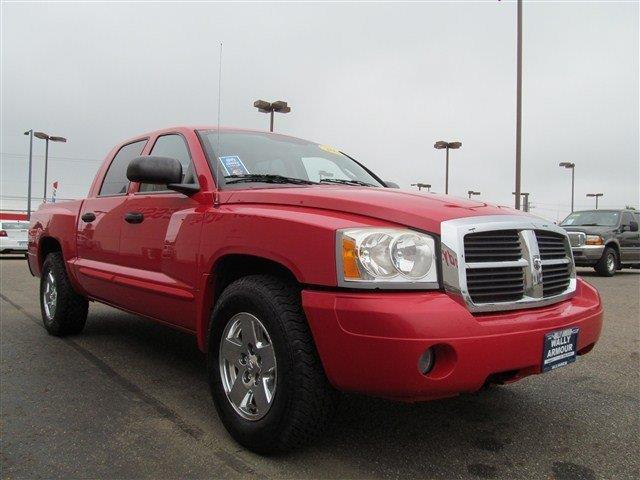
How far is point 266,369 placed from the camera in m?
2.58

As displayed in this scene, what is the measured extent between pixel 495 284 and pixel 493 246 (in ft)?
0.59

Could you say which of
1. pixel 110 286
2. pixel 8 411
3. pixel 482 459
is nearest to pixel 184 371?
pixel 110 286

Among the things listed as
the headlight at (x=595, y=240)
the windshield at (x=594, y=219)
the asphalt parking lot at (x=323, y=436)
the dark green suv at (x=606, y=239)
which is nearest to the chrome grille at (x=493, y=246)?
the asphalt parking lot at (x=323, y=436)

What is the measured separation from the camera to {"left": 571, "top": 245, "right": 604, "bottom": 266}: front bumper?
12.7 m

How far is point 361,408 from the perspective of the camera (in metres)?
3.27

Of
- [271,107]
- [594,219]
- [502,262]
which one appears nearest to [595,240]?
[594,219]

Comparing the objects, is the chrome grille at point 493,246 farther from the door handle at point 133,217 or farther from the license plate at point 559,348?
the door handle at point 133,217

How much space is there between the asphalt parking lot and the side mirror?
133 centimetres

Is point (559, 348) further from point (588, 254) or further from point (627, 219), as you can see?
point (627, 219)

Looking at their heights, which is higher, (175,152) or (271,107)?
(271,107)

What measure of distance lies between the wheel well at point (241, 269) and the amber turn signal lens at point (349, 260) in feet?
1.30

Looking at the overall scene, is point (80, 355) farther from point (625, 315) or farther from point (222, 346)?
point (625, 315)

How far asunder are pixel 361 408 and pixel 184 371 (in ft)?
4.81

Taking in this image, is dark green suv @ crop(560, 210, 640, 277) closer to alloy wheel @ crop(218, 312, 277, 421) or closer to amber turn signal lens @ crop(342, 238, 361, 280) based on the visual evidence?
alloy wheel @ crop(218, 312, 277, 421)
